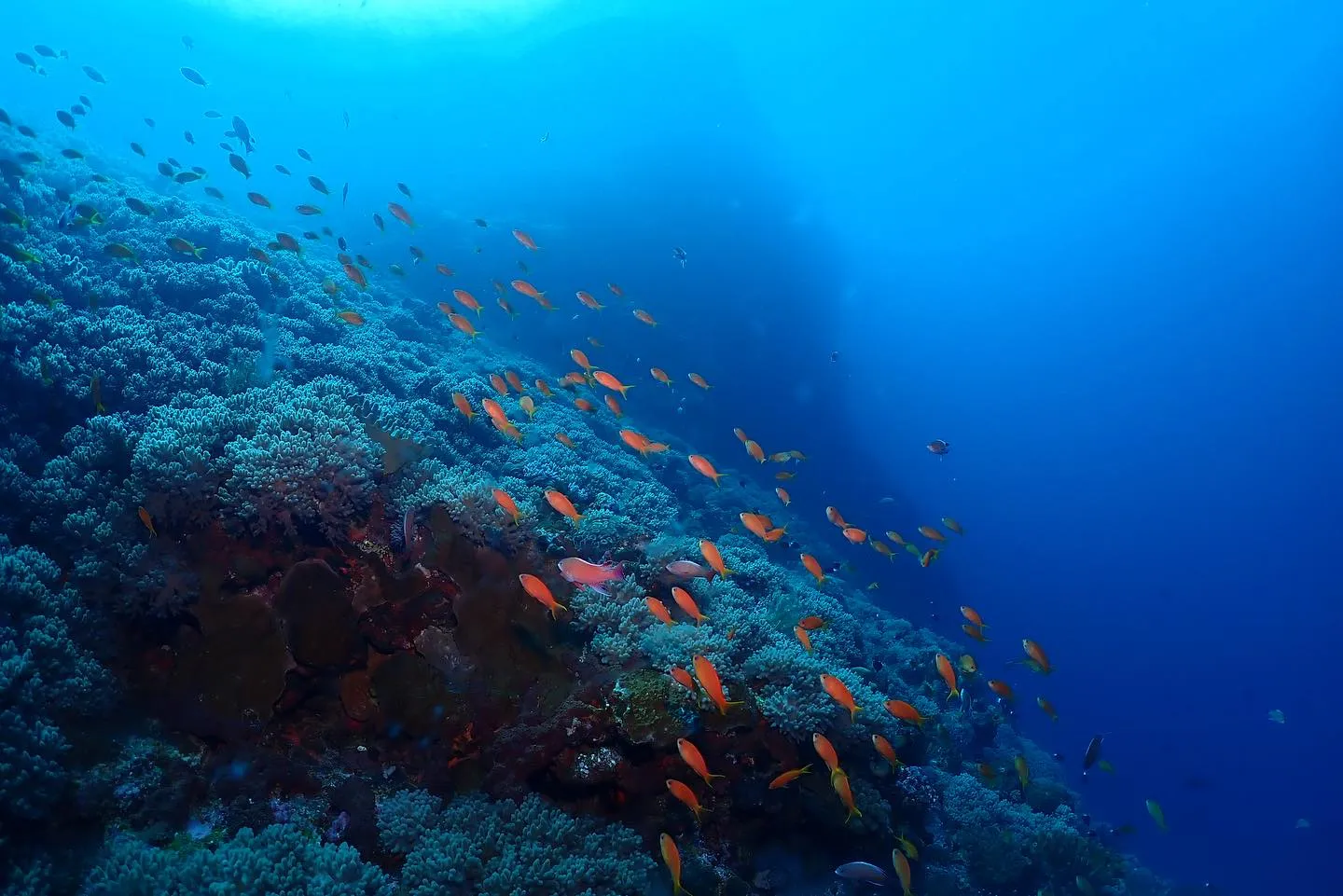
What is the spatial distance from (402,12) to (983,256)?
97028 mm

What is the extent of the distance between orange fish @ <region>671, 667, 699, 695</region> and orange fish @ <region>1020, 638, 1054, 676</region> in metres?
5.71

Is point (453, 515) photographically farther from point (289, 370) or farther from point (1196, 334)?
point (1196, 334)

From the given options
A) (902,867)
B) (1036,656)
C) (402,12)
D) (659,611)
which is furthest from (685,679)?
(402,12)

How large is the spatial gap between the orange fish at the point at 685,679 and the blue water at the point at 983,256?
2358 cm

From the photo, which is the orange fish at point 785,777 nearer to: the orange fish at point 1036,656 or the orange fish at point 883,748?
the orange fish at point 883,748

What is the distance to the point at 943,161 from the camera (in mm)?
95375

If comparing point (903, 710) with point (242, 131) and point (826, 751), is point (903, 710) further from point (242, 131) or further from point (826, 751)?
point (242, 131)

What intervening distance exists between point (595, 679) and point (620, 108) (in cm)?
5531

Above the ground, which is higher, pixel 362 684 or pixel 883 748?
pixel 883 748

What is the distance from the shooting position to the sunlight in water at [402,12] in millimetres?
65312

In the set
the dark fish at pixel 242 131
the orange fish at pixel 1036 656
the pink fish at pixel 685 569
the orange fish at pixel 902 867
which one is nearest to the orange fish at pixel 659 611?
the pink fish at pixel 685 569

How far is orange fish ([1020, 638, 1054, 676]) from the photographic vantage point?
27.1 feet

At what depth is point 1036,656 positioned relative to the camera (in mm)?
8602

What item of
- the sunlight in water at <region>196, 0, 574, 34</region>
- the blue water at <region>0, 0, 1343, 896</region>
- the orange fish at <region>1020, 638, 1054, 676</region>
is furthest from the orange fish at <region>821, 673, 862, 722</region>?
the sunlight in water at <region>196, 0, 574, 34</region>
